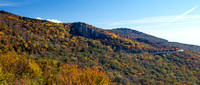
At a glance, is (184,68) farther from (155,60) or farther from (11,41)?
(11,41)

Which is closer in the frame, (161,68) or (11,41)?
(11,41)

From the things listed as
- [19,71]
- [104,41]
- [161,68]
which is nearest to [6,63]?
[19,71]

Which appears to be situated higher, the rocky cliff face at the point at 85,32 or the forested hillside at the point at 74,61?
the rocky cliff face at the point at 85,32

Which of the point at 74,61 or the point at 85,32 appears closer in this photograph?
the point at 74,61

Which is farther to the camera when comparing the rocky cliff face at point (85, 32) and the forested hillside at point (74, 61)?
the rocky cliff face at point (85, 32)

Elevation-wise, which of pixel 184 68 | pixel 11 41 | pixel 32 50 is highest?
pixel 11 41

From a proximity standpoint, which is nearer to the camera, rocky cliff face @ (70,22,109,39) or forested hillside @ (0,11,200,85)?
forested hillside @ (0,11,200,85)

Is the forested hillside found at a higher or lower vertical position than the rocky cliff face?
lower

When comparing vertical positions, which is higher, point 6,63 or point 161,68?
point 6,63
